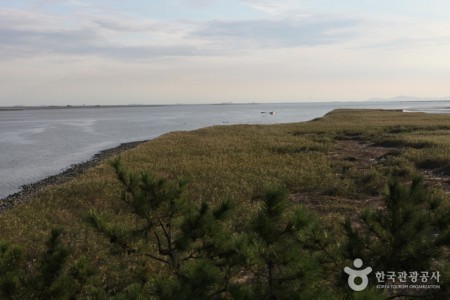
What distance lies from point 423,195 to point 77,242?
991 centimetres

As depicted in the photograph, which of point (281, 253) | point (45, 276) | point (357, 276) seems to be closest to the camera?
point (281, 253)

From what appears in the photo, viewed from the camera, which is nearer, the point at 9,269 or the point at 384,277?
the point at 384,277

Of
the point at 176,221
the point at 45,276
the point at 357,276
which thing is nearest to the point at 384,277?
the point at 357,276

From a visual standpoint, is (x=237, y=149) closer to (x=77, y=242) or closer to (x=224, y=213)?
(x=77, y=242)

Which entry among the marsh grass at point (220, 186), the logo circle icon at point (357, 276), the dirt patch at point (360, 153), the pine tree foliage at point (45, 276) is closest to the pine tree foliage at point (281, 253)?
the logo circle icon at point (357, 276)

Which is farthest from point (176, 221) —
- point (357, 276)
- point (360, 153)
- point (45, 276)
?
point (360, 153)

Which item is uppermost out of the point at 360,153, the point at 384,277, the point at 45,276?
the point at 384,277

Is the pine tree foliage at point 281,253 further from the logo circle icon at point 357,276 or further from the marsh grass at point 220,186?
the marsh grass at point 220,186

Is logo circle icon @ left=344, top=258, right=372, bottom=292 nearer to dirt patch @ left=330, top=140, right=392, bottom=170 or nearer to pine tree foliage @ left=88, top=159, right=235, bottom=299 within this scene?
pine tree foliage @ left=88, top=159, right=235, bottom=299

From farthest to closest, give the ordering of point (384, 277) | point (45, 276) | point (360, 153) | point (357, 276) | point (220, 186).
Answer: point (360, 153)
point (220, 186)
point (45, 276)
point (384, 277)
point (357, 276)

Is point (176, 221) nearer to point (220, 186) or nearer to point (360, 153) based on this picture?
point (220, 186)

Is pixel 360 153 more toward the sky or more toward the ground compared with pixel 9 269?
more toward the ground

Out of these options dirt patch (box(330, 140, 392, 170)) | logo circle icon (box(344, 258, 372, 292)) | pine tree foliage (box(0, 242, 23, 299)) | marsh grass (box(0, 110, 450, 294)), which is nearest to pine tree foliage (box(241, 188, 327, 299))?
logo circle icon (box(344, 258, 372, 292))

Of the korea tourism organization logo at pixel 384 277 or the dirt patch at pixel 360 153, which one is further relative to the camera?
the dirt patch at pixel 360 153
